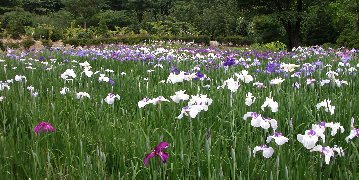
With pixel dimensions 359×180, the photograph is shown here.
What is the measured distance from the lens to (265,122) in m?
1.98

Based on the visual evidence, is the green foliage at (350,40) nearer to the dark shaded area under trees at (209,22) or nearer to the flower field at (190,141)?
the dark shaded area under trees at (209,22)

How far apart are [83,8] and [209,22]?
17.9 meters

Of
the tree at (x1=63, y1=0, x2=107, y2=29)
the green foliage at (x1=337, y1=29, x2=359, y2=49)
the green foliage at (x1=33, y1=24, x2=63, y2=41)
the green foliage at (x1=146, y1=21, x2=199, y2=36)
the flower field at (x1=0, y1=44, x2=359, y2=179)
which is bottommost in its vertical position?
the flower field at (x1=0, y1=44, x2=359, y2=179)

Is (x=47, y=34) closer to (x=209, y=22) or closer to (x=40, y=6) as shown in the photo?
(x=209, y=22)

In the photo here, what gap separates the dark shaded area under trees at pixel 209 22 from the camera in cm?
2341

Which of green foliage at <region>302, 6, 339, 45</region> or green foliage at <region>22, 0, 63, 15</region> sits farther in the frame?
green foliage at <region>22, 0, 63, 15</region>

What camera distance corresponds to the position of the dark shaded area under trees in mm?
23411

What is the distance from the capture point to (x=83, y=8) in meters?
47.9

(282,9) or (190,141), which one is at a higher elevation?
(282,9)

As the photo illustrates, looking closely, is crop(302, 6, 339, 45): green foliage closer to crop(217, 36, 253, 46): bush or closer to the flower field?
crop(217, 36, 253, 46): bush

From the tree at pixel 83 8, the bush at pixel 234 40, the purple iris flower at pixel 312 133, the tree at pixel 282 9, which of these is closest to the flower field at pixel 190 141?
the purple iris flower at pixel 312 133

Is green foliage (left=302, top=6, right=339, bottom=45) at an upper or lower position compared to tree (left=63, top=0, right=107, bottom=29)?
lower

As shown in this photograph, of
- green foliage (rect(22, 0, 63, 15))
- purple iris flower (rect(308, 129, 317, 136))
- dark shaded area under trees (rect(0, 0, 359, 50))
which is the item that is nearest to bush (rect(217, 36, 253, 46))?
dark shaded area under trees (rect(0, 0, 359, 50))

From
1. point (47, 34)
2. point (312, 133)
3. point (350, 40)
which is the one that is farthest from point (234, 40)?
point (312, 133)
